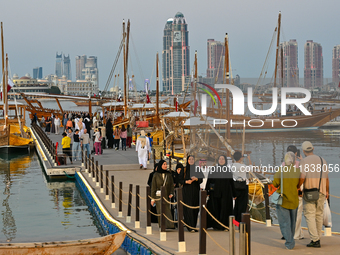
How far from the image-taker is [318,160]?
24.7 feet

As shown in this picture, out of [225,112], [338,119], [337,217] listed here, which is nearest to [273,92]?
[225,112]

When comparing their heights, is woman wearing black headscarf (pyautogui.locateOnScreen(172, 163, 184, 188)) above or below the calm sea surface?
above

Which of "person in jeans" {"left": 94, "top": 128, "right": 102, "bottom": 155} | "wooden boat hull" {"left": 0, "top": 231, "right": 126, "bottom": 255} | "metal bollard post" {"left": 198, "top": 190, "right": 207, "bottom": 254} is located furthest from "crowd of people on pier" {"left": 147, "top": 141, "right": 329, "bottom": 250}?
"person in jeans" {"left": 94, "top": 128, "right": 102, "bottom": 155}

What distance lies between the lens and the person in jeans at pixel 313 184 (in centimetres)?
752

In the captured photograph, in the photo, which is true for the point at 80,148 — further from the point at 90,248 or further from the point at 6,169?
the point at 90,248

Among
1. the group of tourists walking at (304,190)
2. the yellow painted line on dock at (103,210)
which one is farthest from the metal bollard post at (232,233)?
the yellow painted line on dock at (103,210)

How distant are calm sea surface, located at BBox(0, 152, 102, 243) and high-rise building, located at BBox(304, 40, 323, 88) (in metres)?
6.82

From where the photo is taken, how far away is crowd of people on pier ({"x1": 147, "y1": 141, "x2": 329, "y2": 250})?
7539 mm

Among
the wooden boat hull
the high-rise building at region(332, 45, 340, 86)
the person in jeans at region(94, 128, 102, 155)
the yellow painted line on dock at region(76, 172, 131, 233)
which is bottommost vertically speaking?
the wooden boat hull

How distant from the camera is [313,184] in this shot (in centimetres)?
761

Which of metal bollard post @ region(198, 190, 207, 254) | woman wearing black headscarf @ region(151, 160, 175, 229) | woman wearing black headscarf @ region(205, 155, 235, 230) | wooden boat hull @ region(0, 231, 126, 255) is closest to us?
metal bollard post @ region(198, 190, 207, 254)

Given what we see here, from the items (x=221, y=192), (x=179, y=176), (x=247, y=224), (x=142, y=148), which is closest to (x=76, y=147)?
(x=142, y=148)

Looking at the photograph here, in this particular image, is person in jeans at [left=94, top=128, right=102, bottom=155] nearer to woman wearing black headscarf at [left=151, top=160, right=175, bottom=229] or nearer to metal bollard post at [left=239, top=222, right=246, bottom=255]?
woman wearing black headscarf at [left=151, top=160, right=175, bottom=229]

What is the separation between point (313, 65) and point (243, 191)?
3837 millimetres
